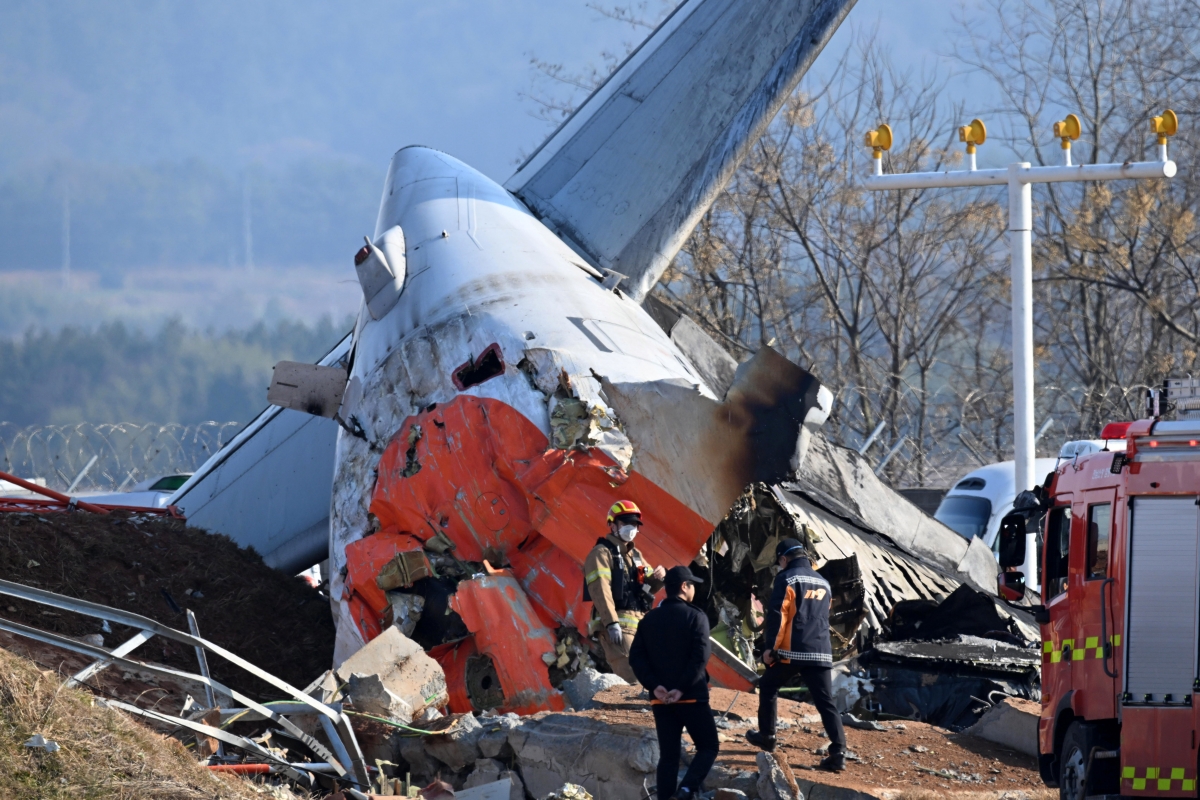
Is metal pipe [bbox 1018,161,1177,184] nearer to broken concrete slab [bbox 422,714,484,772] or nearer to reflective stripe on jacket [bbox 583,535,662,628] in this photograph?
reflective stripe on jacket [bbox 583,535,662,628]

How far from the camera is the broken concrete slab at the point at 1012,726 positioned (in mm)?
10359

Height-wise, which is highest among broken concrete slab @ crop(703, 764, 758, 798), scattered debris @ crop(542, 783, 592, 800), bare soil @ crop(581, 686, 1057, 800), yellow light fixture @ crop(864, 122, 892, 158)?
yellow light fixture @ crop(864, 122, 892, 158)

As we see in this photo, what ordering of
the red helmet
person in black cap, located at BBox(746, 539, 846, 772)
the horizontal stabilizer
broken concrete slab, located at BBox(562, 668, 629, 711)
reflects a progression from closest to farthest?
person in black cap, located at BBox(746, 539, 846, 772)
the red helmet
broken concrete slab, located at BBox(562, 668, 629, 711)
the horizontal stabilizer

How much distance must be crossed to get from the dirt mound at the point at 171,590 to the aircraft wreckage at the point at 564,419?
4.79ft

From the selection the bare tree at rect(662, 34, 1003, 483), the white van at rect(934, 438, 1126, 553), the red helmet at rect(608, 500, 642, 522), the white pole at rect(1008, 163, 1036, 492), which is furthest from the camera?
the bare tree at rect(662, 34, 1003, 483)

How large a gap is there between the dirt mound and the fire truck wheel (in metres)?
7.64

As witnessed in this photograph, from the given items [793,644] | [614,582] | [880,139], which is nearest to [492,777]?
[614,582]

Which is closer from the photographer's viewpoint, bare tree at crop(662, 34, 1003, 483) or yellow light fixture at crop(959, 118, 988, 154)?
yellow light fixture at crop(959, 118, 988, 154)

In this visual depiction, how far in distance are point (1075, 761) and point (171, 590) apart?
1037 cm

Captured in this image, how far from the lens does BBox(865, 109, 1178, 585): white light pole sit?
18.5m

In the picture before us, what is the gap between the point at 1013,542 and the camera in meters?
10.0

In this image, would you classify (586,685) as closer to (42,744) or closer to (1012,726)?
(1012,726)

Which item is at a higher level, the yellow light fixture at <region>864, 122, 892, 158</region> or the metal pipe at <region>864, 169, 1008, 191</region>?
the yellow light fixture at <region>864, 122, 892, 158</region>

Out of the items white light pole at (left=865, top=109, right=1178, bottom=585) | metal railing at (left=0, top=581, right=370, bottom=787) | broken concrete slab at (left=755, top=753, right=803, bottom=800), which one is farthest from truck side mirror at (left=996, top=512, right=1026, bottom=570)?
white light pole at (left=865, top=109, right=1178, bottom=585)
